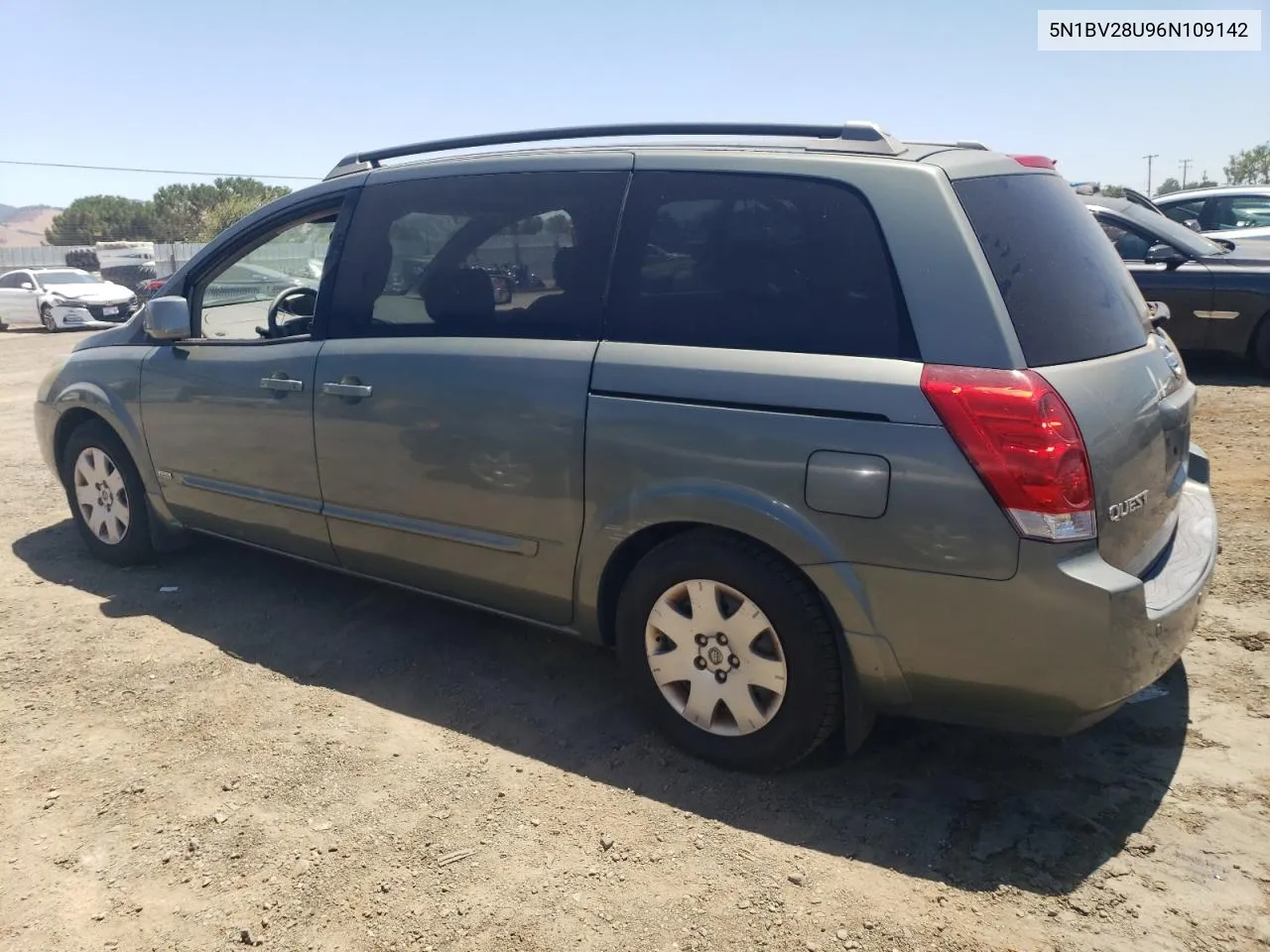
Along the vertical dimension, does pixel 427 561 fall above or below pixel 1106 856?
above

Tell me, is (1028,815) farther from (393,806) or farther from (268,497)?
(268,497)

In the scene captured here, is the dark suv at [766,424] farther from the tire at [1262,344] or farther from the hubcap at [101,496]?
the tire at [1262,344]

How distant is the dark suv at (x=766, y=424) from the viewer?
8.49 ft

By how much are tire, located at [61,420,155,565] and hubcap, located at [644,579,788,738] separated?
3.10 meters

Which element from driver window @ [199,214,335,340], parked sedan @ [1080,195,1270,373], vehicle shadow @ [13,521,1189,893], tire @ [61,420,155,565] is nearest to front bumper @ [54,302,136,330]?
tire @ [61,420,155,565]

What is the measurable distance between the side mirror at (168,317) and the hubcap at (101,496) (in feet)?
2.99

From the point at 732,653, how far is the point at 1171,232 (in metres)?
7.67

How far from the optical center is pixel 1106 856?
2658 mm

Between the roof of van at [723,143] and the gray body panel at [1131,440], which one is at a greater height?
the roof of van at [723,143]

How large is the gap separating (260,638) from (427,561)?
3.32 feet

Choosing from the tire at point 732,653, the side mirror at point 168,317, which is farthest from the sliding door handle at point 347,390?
the tire at point 732,653

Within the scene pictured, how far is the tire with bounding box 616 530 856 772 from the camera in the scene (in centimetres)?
287

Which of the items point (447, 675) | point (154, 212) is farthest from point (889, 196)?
point (154, 212)

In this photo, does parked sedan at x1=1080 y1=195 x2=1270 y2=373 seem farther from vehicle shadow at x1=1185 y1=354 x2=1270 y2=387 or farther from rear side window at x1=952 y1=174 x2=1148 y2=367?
rear side window at x1=952 y1=174 x2=1148 y2=367
